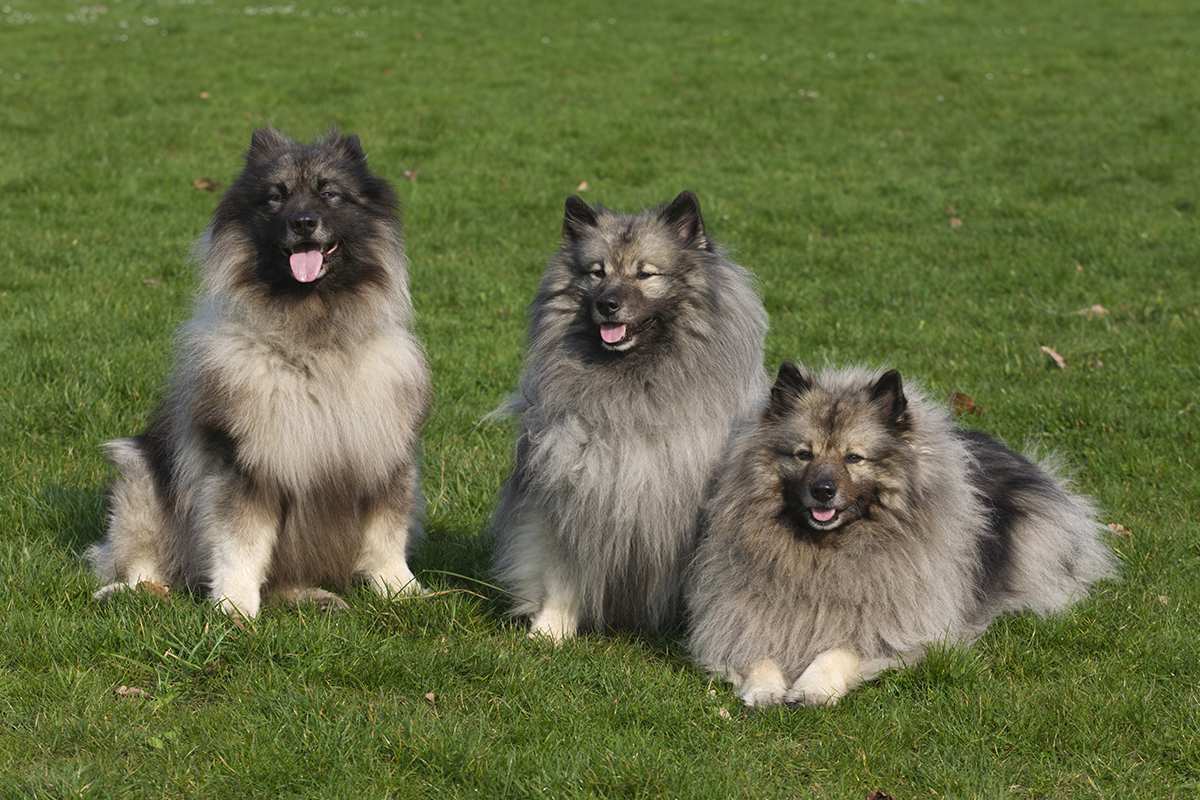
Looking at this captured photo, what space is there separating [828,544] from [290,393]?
226 centimetres

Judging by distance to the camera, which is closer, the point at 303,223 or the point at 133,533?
the point at 303,223

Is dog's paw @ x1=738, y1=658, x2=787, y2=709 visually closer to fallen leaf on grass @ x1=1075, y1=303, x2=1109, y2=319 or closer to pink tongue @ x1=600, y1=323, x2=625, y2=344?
pink tongue @ x1=600, y1=323, x2=625, y2=344

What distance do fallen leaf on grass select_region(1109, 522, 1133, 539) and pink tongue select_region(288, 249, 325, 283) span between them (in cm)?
400

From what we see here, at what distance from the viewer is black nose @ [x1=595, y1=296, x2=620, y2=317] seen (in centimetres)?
516

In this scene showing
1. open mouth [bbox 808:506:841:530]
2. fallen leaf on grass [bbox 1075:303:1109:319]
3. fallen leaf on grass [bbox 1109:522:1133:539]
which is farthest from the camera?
fallen leaf on grass [bbox 1075:303:1109:319]

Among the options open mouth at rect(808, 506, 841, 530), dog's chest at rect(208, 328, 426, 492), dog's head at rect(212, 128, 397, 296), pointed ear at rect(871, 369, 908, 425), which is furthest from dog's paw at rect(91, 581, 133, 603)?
pointed ear at rect(871, 369, 908, 425)

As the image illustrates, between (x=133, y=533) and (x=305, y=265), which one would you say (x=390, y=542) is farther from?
(x=305, y=265)

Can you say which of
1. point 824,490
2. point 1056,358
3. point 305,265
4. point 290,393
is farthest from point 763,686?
point 1056,358

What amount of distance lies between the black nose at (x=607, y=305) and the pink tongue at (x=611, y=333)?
0.06 meters

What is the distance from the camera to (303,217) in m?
5.33

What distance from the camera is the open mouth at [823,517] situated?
5.00 metres

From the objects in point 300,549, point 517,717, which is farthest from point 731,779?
point 300,549

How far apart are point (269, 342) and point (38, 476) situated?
86.7 inches

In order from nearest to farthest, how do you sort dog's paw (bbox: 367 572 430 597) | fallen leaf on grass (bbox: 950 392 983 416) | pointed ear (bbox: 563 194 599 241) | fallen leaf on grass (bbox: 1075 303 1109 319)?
1. pointed ear (bbox: 563 194 599 241)
2. dog's paw (bbox: 367 572 430 597)
3. fallen leaf on grass (bbox: 950 392 983 416)
4. fallen leaf on grass (bbox: 1075 303 1109 319)
